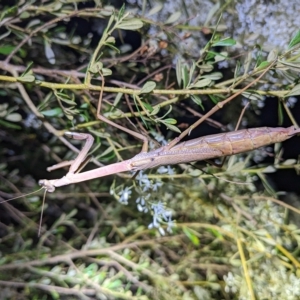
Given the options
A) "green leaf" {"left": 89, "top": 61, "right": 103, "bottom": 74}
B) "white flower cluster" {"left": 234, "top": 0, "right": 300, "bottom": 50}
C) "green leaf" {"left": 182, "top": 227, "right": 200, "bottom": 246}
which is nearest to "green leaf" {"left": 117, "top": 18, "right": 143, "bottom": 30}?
"green leaf" {"left": 89, "top": 61, "right": 103, "bottom": 74}

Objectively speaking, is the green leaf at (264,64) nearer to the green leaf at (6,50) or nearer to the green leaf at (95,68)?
the green leaf at (95,68)

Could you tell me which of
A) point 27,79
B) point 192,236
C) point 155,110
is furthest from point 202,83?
point 192,236

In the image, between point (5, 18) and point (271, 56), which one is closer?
point (271, 56)

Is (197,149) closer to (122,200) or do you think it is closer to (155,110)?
(155,110)

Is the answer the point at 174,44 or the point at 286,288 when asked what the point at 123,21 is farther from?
the point at 286,288

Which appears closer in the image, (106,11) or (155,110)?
(155,110)

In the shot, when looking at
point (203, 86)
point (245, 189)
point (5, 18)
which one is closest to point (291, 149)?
point (245, 189)

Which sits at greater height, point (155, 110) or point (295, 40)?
point (295, 40)

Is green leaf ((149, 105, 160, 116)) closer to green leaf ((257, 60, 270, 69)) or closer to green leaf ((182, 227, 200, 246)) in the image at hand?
green leaf ((257, 60, 270, 69))
